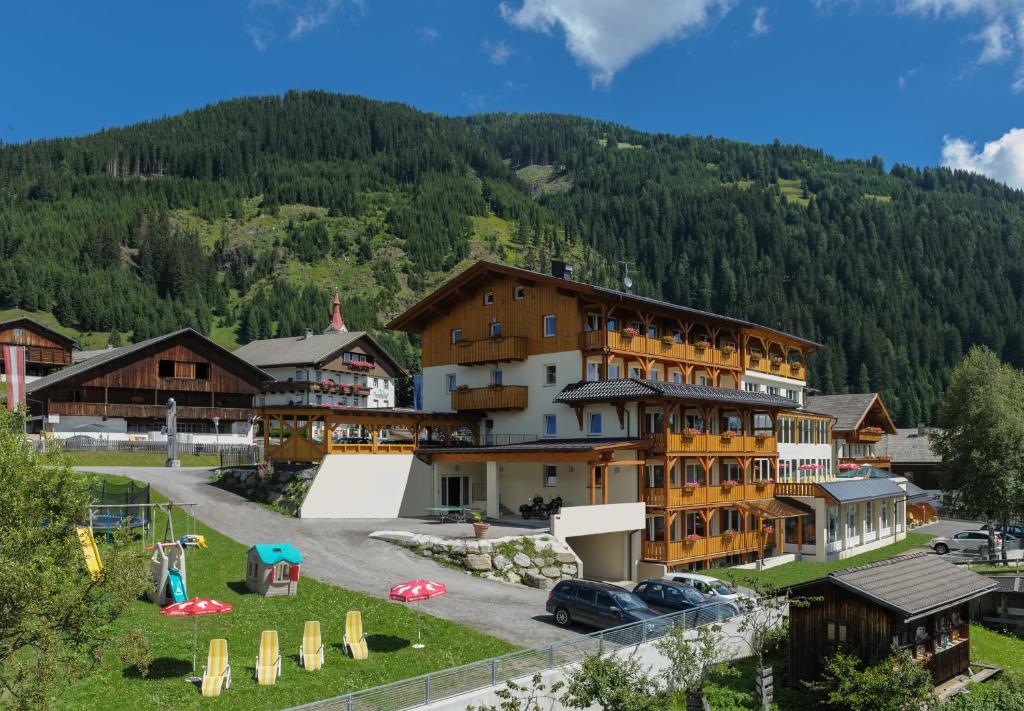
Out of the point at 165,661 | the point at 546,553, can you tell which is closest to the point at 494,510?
the point at 546,553

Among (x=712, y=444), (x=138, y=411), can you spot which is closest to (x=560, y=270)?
(x=712, y=444)

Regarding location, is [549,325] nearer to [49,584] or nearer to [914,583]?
[914,583]

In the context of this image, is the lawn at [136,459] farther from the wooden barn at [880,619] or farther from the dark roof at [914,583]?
the dark roof at [914,583]

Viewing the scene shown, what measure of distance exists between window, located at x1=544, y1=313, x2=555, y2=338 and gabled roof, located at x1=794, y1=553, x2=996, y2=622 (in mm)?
23004

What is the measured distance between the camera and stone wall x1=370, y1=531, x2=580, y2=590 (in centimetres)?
3253

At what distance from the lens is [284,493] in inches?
1652

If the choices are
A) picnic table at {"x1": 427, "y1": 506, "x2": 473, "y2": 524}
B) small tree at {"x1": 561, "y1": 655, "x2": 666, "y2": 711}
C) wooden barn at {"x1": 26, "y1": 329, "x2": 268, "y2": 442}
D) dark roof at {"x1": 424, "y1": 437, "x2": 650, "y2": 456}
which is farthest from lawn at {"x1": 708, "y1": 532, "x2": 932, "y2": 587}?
wooden barn at {"x1": 26, "y1": 329, "x2": 268, "y2": 442}

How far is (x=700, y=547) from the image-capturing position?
141ft

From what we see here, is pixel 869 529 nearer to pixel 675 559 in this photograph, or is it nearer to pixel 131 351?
pixel 675 559

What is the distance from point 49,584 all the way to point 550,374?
35.1 meters

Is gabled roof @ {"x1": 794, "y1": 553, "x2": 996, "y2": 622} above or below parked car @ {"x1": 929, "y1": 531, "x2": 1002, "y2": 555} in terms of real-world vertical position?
above

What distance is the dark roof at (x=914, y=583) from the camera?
22.8m

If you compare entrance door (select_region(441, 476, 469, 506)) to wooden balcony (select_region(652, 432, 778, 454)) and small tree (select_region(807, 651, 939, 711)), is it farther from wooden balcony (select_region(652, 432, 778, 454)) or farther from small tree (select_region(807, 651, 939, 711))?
small tree (select_region(807, 651, 939, 711))

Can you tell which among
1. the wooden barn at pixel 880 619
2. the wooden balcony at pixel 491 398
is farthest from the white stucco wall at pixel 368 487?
the wooden barn at pixel 880 619
